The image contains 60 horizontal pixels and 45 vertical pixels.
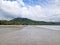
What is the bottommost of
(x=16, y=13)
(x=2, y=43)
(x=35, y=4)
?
(x=2, y=43)

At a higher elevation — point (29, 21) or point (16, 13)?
point (16, 13)

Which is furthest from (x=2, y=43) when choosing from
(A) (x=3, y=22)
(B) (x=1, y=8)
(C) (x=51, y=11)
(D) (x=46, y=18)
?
(C) (x=51, y=11)

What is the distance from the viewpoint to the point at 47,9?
2.74 m

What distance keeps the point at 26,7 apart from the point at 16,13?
0.25 m

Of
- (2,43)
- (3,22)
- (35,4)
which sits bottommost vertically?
(2,43)

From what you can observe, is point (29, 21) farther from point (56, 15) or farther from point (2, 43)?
point (2, 43)

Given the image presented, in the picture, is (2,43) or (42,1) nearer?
(2,43)

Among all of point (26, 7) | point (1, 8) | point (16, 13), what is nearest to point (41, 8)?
point (26, 7)

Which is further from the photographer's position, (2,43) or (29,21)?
(29,21)

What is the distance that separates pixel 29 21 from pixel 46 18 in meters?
0.36

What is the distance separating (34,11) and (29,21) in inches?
10.1

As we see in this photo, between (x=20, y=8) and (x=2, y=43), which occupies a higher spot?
(x=20, y=8)

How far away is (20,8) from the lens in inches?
108

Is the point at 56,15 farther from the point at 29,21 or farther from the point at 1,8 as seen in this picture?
the point at 1,8
